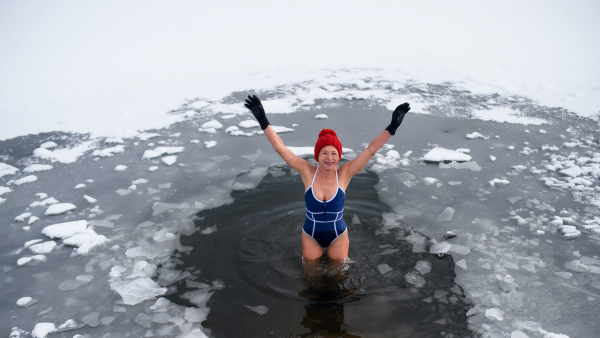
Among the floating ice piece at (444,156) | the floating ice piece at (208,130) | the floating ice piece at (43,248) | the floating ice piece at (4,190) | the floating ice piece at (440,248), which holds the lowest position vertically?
the floating ice piece at (440,248)

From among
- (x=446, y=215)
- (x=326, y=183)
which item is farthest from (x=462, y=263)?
(x=326, y=183)

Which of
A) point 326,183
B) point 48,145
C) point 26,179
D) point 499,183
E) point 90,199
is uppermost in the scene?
point 326,183

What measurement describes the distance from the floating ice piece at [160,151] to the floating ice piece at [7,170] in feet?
5.59

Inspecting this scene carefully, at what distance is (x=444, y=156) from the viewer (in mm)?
5551

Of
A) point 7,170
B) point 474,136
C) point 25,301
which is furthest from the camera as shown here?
point 474,136

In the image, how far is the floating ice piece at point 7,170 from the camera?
5392 mm

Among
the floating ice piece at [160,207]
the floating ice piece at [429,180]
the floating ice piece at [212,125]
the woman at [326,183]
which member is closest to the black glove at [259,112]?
the woman at [326,183]

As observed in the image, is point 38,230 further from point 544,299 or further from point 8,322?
point 544,299

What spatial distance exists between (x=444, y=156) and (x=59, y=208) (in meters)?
4.91

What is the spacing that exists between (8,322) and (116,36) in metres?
11.7

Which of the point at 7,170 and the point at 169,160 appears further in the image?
the point at 169,160

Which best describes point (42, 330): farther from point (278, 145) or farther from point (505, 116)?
point (505, 116)

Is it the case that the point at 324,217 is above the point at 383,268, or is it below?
above

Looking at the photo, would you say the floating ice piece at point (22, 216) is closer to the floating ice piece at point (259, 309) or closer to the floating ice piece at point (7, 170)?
the floating ice piece at point (7, 170)
